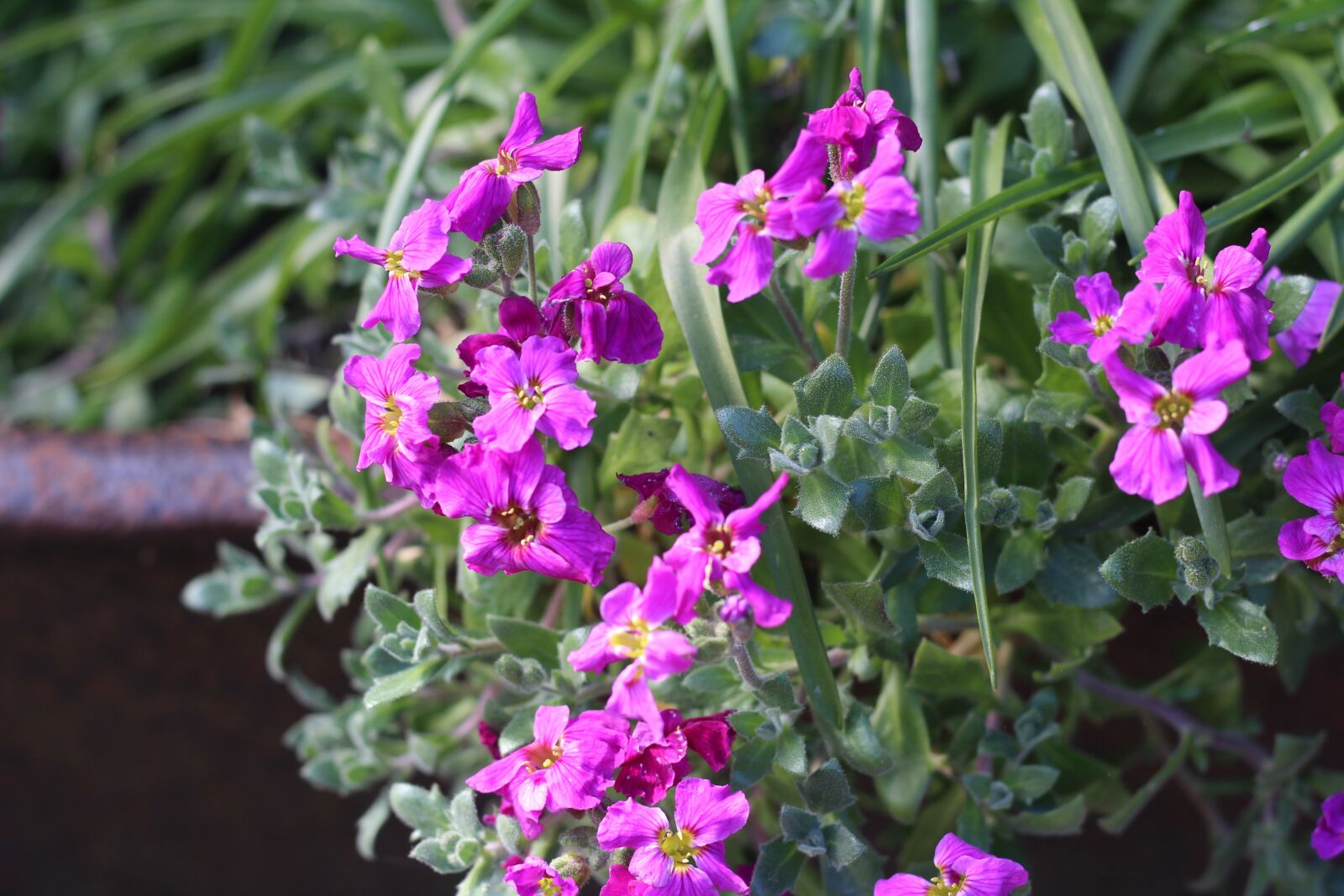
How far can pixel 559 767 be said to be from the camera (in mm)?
592

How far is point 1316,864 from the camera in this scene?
91 cm

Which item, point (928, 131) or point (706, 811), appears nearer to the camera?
point (706, 811)

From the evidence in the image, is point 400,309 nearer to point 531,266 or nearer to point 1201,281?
point 531,266

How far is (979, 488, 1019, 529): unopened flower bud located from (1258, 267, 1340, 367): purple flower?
0.69 ft

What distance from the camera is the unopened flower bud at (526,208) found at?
0.64 m

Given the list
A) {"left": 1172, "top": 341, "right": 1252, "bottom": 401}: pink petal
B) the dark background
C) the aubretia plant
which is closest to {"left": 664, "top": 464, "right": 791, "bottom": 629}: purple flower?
the aubretia plant

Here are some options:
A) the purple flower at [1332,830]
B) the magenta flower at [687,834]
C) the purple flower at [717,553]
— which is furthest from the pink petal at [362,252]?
the purple flower at [1332,830]

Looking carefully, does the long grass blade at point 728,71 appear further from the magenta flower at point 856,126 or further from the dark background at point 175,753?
the dark background at point 175,753

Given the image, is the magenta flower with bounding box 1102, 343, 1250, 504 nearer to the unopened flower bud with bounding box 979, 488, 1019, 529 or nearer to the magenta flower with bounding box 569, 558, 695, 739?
the unopened flower bud with bounding box 979, 488, 1019, 529

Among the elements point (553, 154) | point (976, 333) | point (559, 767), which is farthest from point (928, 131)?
point (559, 767)

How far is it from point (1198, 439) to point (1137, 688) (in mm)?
435

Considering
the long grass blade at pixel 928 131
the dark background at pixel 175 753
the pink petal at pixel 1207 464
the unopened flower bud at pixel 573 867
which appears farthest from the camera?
the dark background at pixel 175 753

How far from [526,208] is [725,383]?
166 mm

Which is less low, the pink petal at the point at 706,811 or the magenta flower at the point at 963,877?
the pink petal at the point at 706,811
